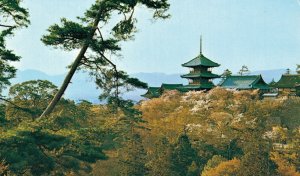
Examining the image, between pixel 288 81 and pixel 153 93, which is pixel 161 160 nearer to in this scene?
pixel 153 93

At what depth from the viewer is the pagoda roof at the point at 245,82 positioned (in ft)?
163

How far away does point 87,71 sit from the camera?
43.8ft

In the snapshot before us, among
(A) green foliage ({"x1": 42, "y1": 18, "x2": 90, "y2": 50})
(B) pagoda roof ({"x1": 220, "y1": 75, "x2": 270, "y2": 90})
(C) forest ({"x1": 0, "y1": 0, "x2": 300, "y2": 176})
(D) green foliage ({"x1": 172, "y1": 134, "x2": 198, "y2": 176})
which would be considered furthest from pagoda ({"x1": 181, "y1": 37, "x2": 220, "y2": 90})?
(A) green foliage ({"x1": 42, "y1": 18, "x2": 90, "y2": 50})

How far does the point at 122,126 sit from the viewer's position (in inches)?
1318

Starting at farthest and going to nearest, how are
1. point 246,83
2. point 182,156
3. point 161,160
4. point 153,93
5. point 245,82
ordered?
point 153,93 → point 245,82 → point 246,83 → point 182,156 → point 161,160

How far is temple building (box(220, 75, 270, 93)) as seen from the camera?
4969cm

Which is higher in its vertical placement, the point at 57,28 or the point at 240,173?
the point at 57,28

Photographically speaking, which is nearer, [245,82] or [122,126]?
[122,126]

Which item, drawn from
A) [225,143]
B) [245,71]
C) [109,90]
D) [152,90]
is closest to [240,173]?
[225,143]

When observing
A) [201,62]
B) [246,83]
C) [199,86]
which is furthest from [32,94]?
[201,62]

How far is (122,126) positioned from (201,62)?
22818 millimetres

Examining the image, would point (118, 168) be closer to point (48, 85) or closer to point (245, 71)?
point (48, 85)

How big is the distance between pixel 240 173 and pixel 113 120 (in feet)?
32.4

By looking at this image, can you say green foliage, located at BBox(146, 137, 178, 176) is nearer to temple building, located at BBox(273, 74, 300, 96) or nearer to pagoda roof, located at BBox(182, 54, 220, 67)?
temple building, located at BBox(273, 74, 300, 96)
